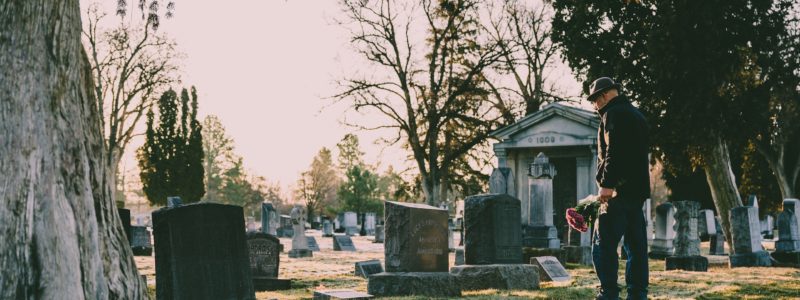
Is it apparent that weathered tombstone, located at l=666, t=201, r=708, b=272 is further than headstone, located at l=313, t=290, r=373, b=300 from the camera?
Yes

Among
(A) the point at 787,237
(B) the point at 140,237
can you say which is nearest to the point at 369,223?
(B) the point at 140,237

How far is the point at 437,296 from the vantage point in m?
9.02

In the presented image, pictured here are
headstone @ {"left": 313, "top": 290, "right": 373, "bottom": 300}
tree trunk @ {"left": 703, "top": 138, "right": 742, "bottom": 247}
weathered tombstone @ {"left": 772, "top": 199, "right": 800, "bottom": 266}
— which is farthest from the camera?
tree trunk @ {"left": 703, "top": 138, "right": 742, "bottom": 247}

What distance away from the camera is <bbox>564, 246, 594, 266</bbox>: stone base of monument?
15281 millimetres

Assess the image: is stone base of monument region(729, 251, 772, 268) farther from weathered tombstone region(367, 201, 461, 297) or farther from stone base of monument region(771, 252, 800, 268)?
weathered tombstone region(367, 201, 461, 297)

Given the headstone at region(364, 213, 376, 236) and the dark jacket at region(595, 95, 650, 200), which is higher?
the dark jacket at region(595, 95, 650, 200)

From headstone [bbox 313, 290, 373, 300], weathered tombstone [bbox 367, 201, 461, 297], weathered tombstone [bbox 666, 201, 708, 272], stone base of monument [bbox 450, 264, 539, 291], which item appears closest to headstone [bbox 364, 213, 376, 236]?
weathered tombstone [bbox 666, 201, 708, 272]

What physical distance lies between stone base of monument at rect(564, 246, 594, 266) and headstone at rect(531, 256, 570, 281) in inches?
159

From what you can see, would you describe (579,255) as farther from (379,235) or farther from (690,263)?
(379,235)

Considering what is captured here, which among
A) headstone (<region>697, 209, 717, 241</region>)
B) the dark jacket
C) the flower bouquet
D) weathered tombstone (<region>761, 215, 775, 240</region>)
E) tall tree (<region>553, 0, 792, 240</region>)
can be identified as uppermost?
tall tree (<region>553, 0, 792, 240</region>)

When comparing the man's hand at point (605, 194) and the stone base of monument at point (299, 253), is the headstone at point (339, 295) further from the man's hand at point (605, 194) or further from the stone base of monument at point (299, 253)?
the stone base of monument at point (299, 253)

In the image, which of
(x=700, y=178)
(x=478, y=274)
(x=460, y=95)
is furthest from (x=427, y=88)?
(x=478, y=274)

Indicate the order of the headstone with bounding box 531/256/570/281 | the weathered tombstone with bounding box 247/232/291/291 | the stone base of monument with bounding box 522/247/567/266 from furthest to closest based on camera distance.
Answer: the stone base of monument with bounding box 522/247/567/266, the weathered tombstone with bounding box 247/232/291/291, the headstone with bounding box 531/256/570/281

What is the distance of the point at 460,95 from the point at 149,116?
2652cm
